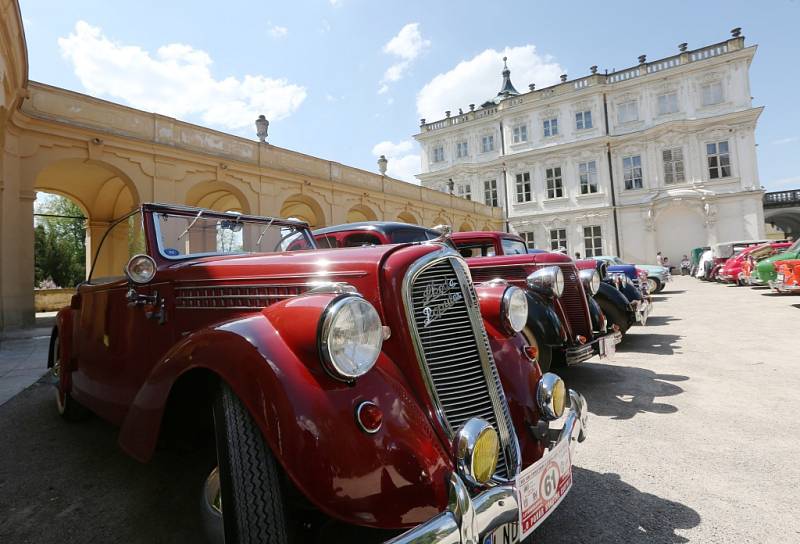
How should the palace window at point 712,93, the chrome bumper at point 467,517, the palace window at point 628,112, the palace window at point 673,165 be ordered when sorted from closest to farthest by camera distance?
the chrome bumper at point 467,517 → the palace window at point 712,93 → the palace window at point 673,165 → the palace window at point 628,112

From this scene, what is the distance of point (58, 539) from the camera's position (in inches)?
79.0

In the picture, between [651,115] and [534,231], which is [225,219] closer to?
[534,231]

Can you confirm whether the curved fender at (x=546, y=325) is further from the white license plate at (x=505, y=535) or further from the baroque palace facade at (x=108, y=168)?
the baroque palace facade at (x=108, y=168)

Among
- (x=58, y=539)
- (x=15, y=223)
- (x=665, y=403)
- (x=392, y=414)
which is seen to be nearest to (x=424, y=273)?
(x=392, y=414)

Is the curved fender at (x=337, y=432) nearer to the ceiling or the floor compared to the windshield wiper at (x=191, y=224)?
nearer to the floor

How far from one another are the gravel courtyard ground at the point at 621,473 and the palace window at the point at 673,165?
26.3 m

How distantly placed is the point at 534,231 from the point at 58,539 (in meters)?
30.6

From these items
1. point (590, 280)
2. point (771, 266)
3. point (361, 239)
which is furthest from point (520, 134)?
point (361, 239)

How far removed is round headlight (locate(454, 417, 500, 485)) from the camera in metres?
1.52

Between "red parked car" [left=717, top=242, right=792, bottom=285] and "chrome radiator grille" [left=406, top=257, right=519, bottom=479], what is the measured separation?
61.1 feet

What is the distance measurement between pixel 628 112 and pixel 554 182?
6.22 meters

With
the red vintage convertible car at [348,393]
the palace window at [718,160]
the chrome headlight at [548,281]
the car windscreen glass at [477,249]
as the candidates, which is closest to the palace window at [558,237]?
Answer: the palace window at [718,160]

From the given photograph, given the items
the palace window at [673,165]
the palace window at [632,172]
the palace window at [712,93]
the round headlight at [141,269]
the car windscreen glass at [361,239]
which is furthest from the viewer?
the palace window at [632,172]

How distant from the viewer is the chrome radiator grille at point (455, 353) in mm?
1757
